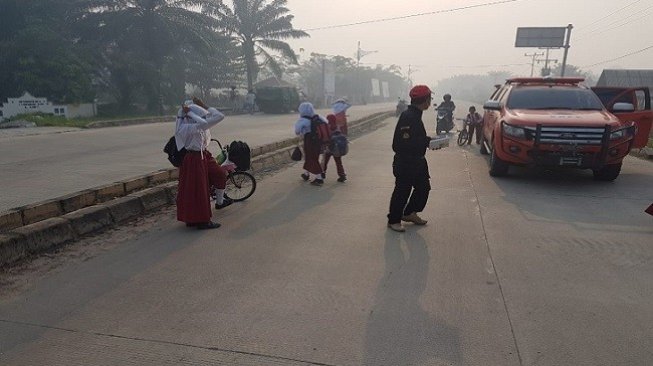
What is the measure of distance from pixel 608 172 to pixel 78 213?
311 inches

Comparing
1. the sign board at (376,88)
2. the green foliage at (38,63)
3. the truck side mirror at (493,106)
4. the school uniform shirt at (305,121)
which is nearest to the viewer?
the school uniform shirt at (305,121)

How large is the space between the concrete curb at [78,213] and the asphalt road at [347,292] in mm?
236

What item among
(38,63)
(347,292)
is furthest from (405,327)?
(38,63)

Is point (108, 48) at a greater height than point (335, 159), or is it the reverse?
point (108, 48)

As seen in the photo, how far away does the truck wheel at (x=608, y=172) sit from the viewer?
24.8ft

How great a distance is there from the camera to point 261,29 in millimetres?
33312

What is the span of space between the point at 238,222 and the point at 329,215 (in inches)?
44.2

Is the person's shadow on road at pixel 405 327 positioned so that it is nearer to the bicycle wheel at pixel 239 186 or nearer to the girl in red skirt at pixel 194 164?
the girl in red skirt at pixel 194 164

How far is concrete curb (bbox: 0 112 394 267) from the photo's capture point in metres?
4.20

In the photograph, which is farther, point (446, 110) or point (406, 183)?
point (446, 110)

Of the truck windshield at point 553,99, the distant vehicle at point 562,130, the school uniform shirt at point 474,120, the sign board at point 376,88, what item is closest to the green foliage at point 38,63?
the school uniform shirt at point 474,120

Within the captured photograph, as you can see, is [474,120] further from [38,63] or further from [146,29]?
[38,63]

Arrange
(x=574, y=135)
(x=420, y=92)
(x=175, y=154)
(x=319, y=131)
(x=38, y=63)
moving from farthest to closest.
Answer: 1. (x=38, y=63)
2. (x=319, y=131)
3. (x=574, y=135)
4. (x=175, y=154)
5. (x=420, y=92)

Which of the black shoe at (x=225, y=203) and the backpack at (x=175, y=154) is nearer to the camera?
the backpack at (x=175, y=154)
